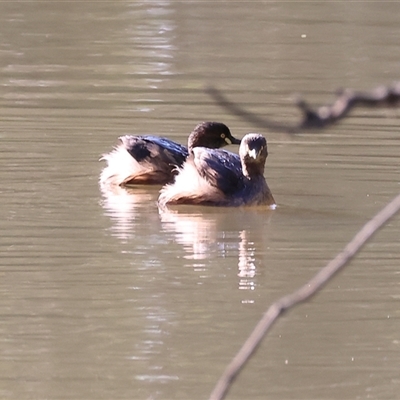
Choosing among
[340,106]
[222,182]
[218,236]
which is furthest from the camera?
[222,182]

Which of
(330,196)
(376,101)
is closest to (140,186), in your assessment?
(330,196)

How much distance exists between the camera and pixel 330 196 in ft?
31.0

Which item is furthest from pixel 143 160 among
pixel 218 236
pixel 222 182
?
pixel 218 236

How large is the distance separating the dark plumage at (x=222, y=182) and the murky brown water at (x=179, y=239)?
13cm

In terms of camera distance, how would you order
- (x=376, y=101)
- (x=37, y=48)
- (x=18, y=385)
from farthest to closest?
(x=37, y=48)
(x=18, y=385)
(x=376, y=101)

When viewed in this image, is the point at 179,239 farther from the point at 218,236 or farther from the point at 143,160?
the point at 143,160

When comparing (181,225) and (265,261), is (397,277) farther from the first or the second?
(181,225)

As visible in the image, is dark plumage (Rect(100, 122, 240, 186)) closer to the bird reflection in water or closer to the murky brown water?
the murky brown water

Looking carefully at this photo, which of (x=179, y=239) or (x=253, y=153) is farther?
(x=253, y=153)

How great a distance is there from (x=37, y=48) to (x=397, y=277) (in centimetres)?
1025

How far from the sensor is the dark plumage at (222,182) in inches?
364

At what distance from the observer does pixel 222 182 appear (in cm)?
934

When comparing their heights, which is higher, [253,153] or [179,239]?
[253,153]

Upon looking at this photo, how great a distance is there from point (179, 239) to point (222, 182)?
132 centimetres
